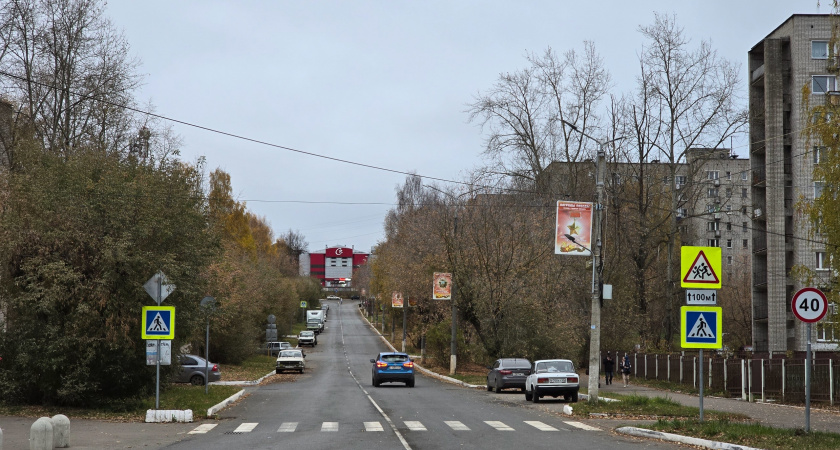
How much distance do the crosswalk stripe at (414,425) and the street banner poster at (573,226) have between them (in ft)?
24.0

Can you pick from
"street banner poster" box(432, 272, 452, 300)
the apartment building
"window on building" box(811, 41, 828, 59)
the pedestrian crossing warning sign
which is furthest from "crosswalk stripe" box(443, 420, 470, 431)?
"window on building" box(811, 41, 828, 59)

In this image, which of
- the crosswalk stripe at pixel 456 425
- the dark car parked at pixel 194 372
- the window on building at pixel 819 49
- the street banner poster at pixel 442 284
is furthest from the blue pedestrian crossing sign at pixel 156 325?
the window on building at pixel 819 49

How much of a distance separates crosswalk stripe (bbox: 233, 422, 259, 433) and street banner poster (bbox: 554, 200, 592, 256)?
33.5 feet

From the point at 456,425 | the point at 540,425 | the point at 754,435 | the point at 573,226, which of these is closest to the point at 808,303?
the point at 754,435

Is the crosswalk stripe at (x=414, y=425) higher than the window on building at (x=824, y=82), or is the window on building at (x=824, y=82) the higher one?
the window on building at (x=824, y=82)

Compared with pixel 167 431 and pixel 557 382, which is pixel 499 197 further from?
pixel 167 431

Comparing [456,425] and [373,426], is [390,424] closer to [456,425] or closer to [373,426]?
[373,426]

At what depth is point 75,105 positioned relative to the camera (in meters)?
32.1

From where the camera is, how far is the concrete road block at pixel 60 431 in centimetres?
1422

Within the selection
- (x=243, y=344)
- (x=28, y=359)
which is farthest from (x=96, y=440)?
(x=243, y=344)

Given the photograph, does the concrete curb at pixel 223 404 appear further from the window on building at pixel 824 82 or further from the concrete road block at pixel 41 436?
the window on building at pixel 824 82

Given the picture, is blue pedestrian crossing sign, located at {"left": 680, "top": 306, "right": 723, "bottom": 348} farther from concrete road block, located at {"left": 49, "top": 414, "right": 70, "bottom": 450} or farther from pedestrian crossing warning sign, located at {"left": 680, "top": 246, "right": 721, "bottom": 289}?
concrete road block, located at {"left": 49, "top": 414, "right": 70, "bottom": 450}

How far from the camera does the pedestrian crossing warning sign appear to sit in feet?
54.3

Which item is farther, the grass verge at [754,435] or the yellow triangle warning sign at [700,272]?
the yellow triangle warning sign at [700,272]
